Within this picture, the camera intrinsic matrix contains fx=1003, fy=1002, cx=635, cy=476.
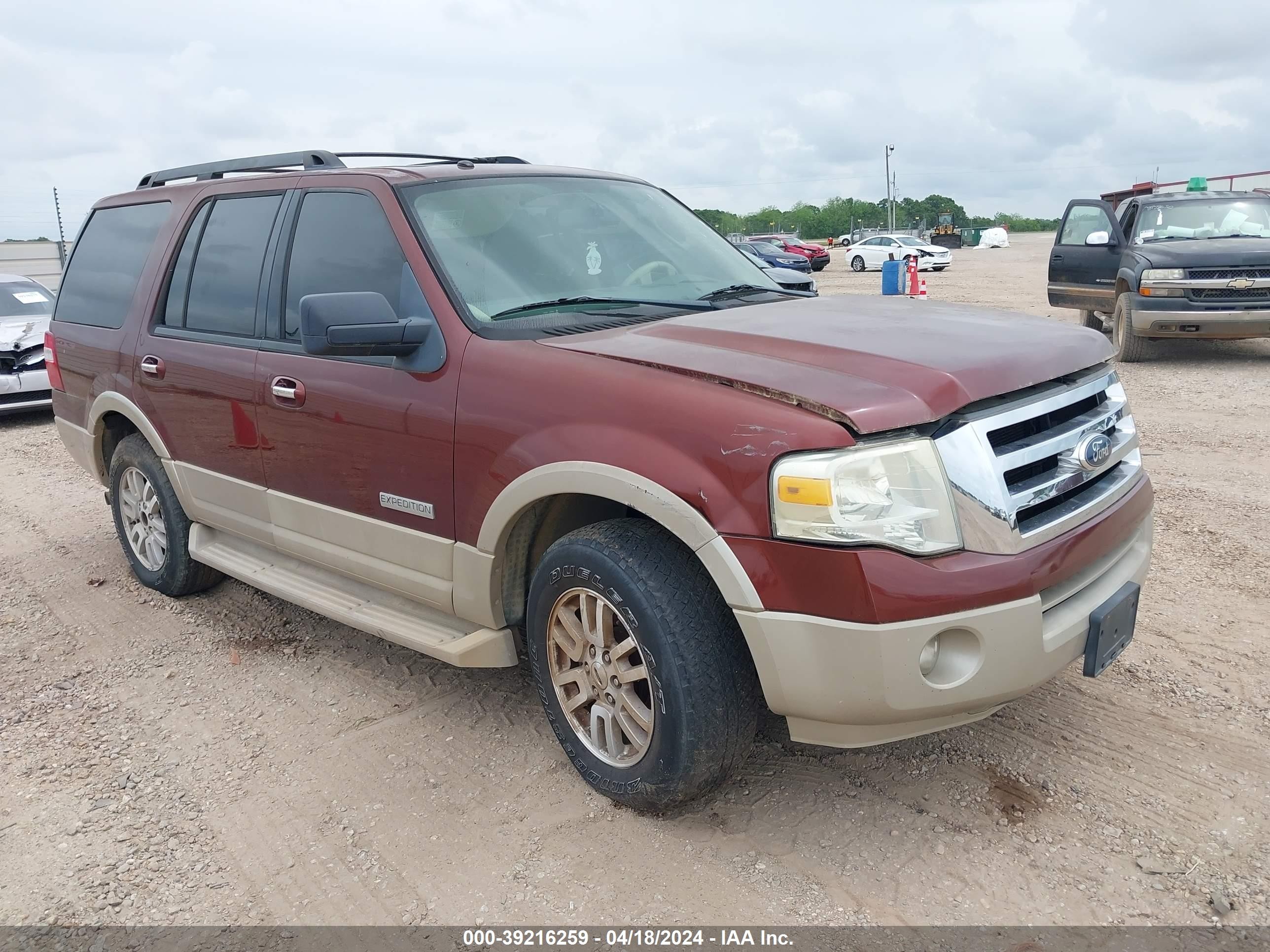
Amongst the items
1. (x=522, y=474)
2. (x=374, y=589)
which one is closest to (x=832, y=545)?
(x=522, y=474)

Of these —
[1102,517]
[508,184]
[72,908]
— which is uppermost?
[508,184]

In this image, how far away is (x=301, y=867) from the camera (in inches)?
112

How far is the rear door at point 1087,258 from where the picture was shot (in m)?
11.2

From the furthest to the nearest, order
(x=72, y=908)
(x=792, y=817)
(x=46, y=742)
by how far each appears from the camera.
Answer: (x=46, y=742)
(x=792, y=817)
(x=72, y=908)

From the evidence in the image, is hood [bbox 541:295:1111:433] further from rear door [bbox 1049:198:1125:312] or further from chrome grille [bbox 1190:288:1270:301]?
rear door [bbox 1049:198:1125:312]

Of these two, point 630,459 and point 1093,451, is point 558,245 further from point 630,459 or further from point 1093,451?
point 1093,451

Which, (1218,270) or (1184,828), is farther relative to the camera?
(1218,270)

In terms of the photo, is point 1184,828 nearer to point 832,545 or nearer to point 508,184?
point 832,545

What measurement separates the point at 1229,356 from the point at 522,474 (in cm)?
1101

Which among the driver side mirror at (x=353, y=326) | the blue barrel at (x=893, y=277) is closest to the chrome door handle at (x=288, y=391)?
the driver side mirror at (x=353, y=326)

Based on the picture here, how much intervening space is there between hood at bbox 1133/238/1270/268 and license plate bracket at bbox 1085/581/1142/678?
8.65 metres

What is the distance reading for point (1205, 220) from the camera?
36.2ft

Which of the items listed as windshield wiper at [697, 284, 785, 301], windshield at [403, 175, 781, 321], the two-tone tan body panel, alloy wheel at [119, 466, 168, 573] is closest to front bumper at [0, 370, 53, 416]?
alloy wheel at [119, 466, 168, 573]

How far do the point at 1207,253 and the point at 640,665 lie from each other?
9.77m
